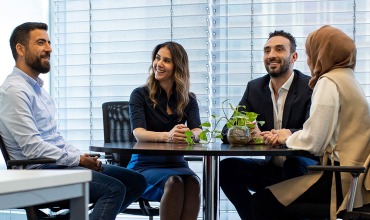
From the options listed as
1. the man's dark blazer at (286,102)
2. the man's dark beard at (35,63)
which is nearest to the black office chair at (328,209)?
the man's dark blazer at (286,102)

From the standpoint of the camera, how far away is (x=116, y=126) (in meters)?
4.01

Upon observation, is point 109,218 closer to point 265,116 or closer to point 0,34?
point 265,116

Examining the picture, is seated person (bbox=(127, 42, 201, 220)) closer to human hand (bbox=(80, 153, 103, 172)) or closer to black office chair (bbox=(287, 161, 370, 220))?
human hand (bbox=(80, 153, 103, 172))

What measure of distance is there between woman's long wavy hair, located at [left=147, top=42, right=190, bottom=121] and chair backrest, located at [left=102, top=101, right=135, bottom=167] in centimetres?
23

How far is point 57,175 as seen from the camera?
1325 millimetres

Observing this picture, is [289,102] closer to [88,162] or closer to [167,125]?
[167,125]

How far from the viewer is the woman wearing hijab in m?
2.80

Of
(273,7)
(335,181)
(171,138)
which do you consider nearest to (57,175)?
(335,181)

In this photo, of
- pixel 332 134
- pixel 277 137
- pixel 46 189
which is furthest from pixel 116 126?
pixel 46 189

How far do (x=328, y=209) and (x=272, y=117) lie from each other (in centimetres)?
94

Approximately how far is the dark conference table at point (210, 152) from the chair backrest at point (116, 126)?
813 mm

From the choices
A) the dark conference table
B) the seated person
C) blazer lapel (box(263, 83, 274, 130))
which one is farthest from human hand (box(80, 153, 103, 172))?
blazer lapel (box(263, 83, 274, 130))

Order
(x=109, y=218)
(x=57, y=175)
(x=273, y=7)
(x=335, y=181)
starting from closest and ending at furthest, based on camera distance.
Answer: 1. (x=57, y=175)
2. (x=335, y=181)
3. (x=109, y=218)
4. (x=273, y=7)

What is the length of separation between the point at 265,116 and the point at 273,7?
118 centimetres
